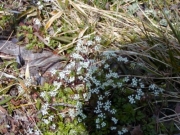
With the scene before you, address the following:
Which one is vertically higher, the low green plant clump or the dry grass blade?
the dry grass blade

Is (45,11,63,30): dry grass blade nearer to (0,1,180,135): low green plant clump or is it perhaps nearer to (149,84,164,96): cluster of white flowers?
(0,1,180,135): low green plant clump

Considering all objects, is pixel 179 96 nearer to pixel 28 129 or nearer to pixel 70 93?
pixel 70 93

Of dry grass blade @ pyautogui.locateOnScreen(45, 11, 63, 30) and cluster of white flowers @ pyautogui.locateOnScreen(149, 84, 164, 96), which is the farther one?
dry grass blade @ pyautogui.locateOnScreen(45, 11, 63, 30)

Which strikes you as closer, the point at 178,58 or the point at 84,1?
the point at 178,58

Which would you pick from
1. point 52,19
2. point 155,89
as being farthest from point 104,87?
point 52,19

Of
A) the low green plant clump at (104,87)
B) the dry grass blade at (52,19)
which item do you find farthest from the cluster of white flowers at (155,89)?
the dry grass blade at (52,19)

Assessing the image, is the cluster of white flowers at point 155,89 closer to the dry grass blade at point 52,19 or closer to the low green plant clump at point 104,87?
the low green plant clump at point 104,87

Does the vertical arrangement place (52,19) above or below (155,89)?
above

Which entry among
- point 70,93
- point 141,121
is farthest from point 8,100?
point 141,121

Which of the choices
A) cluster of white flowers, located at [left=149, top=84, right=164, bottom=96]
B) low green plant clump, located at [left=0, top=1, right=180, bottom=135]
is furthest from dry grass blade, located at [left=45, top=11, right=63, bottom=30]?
cluster of white flowers, located at [left=149, top=84, right=164, bottom=96]

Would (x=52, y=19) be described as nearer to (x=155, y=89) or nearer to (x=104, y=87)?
(x=104, y=87)

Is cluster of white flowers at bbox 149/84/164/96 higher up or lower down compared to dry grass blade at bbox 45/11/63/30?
lower down
